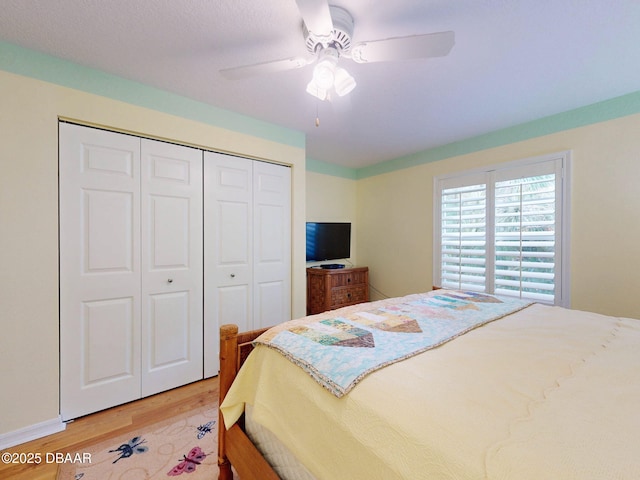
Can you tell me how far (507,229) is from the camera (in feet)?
8.97

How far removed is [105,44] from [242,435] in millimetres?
2243

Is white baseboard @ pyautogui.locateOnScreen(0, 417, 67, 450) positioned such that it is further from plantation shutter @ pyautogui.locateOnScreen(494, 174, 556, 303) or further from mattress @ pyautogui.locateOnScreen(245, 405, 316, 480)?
plantation shutter @ pyautogui.locateOnScreen(494, 174, 556, 303)

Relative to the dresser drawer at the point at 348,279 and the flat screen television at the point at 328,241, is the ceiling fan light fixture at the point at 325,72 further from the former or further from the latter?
the dresser drawer at the point at 348,279

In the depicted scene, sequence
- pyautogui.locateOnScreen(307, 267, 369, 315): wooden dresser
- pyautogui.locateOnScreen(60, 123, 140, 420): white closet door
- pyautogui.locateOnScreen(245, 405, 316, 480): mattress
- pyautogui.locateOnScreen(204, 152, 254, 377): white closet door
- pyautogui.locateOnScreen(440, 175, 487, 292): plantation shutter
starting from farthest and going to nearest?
pyautogui.locateOnScreen(307, 267, 369, 315): wooden dresser
pyautogui.locateOnScreen(440, 175, 487, 292): plantation shutter
pyautogui.locateOnScreen(204, 152, 254, 377): white closet door
pyautogui.locateOnScreen(60, 123, 140, 420): white closet door
pyautogui.locateOnScreen(245, 405, 316, 480): mattress

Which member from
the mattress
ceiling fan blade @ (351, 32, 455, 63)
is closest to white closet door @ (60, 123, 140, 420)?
the mattress

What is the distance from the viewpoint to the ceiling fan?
1.21m

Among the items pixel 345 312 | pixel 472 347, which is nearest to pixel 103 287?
pixel 345 312

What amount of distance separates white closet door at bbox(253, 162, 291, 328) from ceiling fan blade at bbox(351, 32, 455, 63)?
1.52m

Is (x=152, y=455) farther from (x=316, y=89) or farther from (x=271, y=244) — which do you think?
(x=316, y=89)

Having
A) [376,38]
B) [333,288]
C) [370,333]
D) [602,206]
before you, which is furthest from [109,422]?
[602,206]

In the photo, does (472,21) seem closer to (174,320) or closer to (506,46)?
(506,46)

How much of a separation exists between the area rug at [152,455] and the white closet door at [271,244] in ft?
3.34

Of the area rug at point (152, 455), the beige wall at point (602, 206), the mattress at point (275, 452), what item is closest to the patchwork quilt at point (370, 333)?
the mattress at point (275, 452)

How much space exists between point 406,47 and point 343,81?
1.08ft
